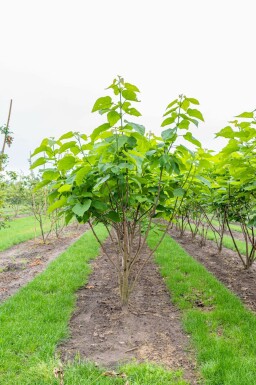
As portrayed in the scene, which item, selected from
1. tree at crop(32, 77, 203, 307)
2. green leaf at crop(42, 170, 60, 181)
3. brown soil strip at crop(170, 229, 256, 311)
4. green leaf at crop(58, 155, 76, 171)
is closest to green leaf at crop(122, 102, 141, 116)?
tree at crop(32, 77, 203, 307)

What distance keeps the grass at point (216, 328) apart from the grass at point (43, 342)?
455 millimetres

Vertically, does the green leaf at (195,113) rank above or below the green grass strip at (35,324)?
above

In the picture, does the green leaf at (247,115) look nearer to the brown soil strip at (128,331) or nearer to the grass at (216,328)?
the grass at (216,328)

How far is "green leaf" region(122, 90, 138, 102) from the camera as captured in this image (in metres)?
2.81

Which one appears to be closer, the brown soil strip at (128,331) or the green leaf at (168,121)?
the green leaf at (168,121)

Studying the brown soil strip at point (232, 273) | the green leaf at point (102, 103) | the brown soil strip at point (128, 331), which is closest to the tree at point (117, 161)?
the green leaf at point (102, 103)

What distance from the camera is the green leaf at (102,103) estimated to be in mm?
2836

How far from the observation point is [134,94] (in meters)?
2.83

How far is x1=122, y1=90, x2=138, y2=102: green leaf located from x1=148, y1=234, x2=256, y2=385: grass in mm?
2663

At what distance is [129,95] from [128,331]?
9.52 feet

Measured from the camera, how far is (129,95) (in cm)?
283

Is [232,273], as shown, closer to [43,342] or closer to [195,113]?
[43,342]

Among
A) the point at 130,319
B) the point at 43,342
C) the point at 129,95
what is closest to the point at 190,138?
the point at 129,95

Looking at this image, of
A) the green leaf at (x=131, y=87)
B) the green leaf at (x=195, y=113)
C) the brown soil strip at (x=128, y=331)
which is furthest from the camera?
the brown soil strip at (x=128, y=331)
